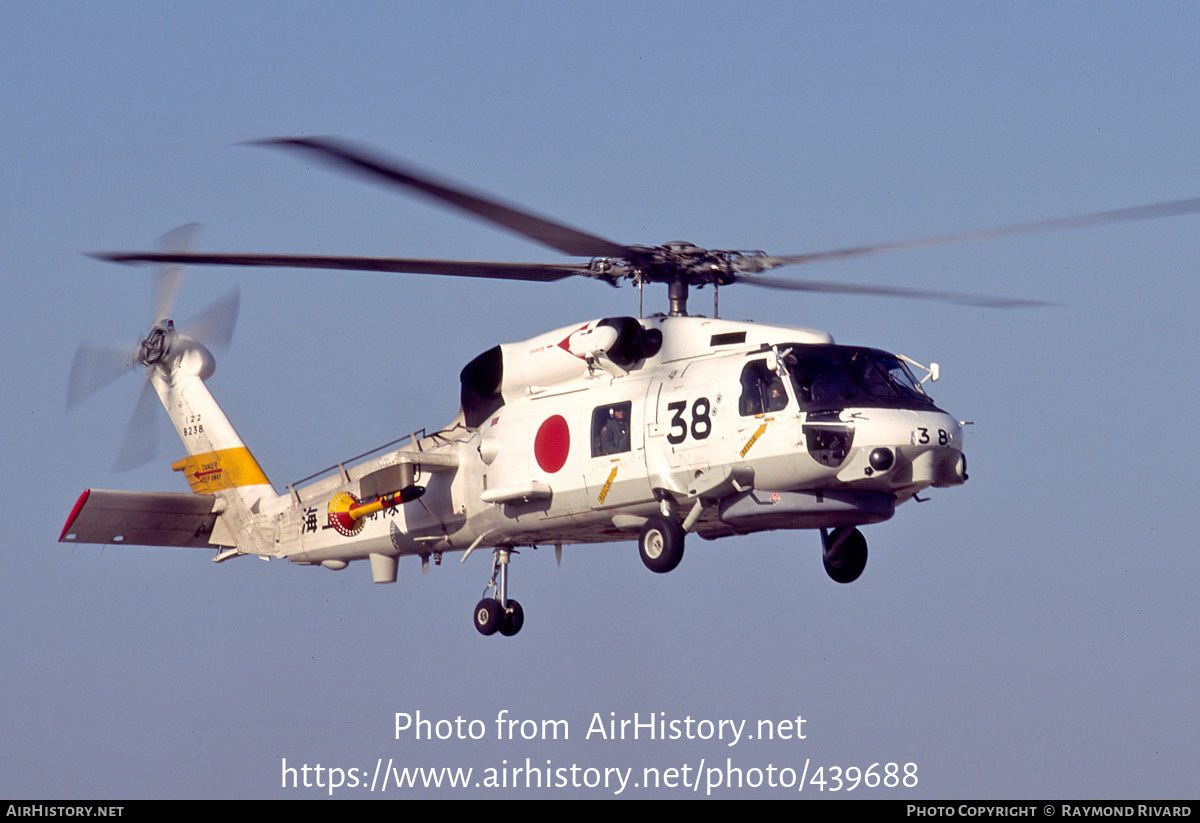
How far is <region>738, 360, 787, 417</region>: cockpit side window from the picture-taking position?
21155mm

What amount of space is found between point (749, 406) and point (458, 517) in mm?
5683

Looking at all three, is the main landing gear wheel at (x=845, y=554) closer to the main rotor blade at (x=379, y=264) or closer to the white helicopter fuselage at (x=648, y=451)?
the white helicopter fuselage at (x=648, y=451)

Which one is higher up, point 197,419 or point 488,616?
point 197,419

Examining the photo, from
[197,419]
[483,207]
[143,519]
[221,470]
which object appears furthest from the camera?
A: [197,419]

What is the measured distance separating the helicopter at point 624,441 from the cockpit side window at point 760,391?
0.02 metres

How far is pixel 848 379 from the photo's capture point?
70.2ft

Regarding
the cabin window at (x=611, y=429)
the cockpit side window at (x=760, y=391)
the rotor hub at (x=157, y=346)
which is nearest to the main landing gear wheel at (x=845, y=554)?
the cockpit side window at (x=760, y=391)

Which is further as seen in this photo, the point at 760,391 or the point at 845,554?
the point at 845,554

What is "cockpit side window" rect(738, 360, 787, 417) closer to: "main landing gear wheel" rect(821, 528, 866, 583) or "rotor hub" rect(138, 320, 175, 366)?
"main landing gear wheel" rect(821, 528, 866, 583)

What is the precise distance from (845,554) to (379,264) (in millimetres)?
7339

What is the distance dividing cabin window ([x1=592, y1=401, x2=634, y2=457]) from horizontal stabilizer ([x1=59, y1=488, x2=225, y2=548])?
8.91m

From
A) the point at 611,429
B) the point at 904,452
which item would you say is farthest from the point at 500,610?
the point at 904,452

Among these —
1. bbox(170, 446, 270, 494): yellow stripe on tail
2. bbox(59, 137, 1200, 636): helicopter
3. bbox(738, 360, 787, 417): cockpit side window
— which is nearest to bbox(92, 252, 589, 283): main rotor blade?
bbox(59, 137, 1200, 636): helicopter

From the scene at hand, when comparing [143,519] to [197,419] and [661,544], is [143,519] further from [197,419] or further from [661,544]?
[661,544]
